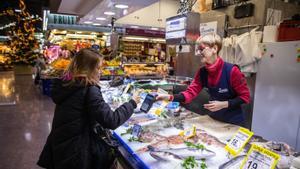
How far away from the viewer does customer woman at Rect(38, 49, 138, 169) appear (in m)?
1.59

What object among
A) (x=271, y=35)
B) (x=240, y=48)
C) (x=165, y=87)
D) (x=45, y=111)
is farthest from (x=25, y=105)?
(x=271, y=35)

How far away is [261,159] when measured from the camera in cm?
115

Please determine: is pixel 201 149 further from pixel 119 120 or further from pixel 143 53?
pixel 143 53

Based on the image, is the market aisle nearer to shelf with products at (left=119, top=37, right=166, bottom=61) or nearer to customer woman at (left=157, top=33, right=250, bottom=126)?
customer woman at (left=157, top=33, right=250, bottom=126)

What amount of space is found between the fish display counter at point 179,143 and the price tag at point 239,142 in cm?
3

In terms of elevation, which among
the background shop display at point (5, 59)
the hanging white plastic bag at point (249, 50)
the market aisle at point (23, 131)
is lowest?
the market aisle at point (23, 131)

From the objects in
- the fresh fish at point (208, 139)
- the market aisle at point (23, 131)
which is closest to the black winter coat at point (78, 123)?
the fresh fish at point (208, 139)

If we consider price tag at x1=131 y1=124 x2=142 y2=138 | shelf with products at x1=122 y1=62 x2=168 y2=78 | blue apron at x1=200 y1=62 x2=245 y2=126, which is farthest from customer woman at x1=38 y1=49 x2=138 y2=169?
shelf with products at x1=122 y1=62 x2=168 y2=78

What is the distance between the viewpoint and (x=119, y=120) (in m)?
1.64

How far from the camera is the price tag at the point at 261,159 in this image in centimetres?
Answer: 109

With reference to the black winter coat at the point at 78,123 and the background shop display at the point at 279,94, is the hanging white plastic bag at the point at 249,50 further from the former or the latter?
the black winter coat at the point at 78,123

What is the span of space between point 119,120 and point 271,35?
314cm

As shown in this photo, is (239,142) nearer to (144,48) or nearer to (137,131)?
(137,131)

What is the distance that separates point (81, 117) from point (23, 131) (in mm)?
4008
